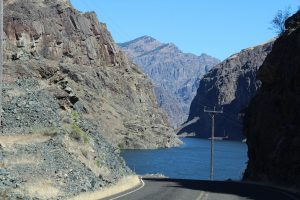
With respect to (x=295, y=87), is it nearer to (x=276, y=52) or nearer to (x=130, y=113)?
(x=276, y=52)

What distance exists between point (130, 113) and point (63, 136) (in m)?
170

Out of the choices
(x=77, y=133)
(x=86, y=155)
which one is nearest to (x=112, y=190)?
(x=86, y=155)

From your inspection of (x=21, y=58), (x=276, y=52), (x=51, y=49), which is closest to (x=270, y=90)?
(x=276, y=52)

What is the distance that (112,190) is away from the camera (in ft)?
87.1

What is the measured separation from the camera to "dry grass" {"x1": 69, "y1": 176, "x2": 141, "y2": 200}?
2237cm

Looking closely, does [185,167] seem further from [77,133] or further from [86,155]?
[86,155]

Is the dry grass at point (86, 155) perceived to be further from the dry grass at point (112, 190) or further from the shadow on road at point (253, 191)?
the shadow on road at point (253, 191)

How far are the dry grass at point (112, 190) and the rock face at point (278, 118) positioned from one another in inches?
411

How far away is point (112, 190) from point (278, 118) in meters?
20.9

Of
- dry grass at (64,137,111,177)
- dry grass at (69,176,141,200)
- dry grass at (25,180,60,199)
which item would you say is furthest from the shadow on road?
dry grass at (25,180,60,199)

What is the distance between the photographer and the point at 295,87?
130ft

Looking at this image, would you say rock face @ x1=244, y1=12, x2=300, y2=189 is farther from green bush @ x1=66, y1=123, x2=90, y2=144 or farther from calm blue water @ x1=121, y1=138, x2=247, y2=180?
calm blue water @ x1=121, y1=138, x2=247, y2=180

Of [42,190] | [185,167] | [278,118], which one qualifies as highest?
[278,118]

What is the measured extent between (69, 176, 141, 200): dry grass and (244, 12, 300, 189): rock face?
10430mm
